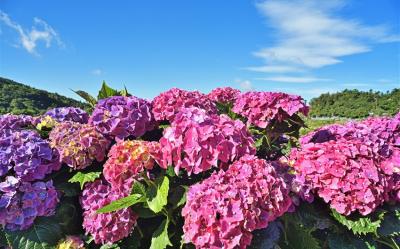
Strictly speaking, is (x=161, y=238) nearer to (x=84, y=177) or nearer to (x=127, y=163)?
(x=127, y=163)

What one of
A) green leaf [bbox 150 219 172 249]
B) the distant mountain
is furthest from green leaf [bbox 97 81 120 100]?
the distant mountain

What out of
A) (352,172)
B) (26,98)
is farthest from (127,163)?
(26,98)

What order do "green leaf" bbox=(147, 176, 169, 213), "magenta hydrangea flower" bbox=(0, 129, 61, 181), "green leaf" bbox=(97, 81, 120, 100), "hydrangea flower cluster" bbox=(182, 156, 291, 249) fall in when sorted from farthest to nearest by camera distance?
1. "green leaf" bbox=(97, 81, 120, 100)
2. "magenta hydrangea flower" bbox=(0, 129, 61, 181)
3. "green leaf" bbox=(147, 176, 169, 213)
4. "hydrangea flower cluster" bbox=(182, 156, 291, 249)

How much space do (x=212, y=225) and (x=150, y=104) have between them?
1023 mm

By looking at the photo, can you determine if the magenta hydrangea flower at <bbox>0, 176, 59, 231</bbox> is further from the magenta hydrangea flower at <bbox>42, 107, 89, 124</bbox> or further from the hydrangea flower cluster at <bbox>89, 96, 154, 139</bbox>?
the magenta hydrangea flower at <bbox>42, 107, 89, 124</bbox>

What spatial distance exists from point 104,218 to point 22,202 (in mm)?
402

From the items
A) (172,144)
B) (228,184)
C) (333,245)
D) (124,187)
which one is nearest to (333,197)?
(333,245)

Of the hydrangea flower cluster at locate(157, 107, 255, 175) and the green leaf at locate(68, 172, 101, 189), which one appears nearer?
the hydrangea flower cluster at locate(157, 107, 255, 175)

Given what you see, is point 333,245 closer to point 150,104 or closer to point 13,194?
point 150,104

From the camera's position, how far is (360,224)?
1.92 m

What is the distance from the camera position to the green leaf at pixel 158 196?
5.71ft

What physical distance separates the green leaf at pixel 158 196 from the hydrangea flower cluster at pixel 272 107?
715 mm

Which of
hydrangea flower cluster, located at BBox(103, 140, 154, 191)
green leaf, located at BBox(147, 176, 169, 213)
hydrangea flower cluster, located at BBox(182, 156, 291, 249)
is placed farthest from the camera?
hydrangea flower cluster, located at BBox(103, 140, 154, 191)

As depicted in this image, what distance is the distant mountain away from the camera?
27.6 m
